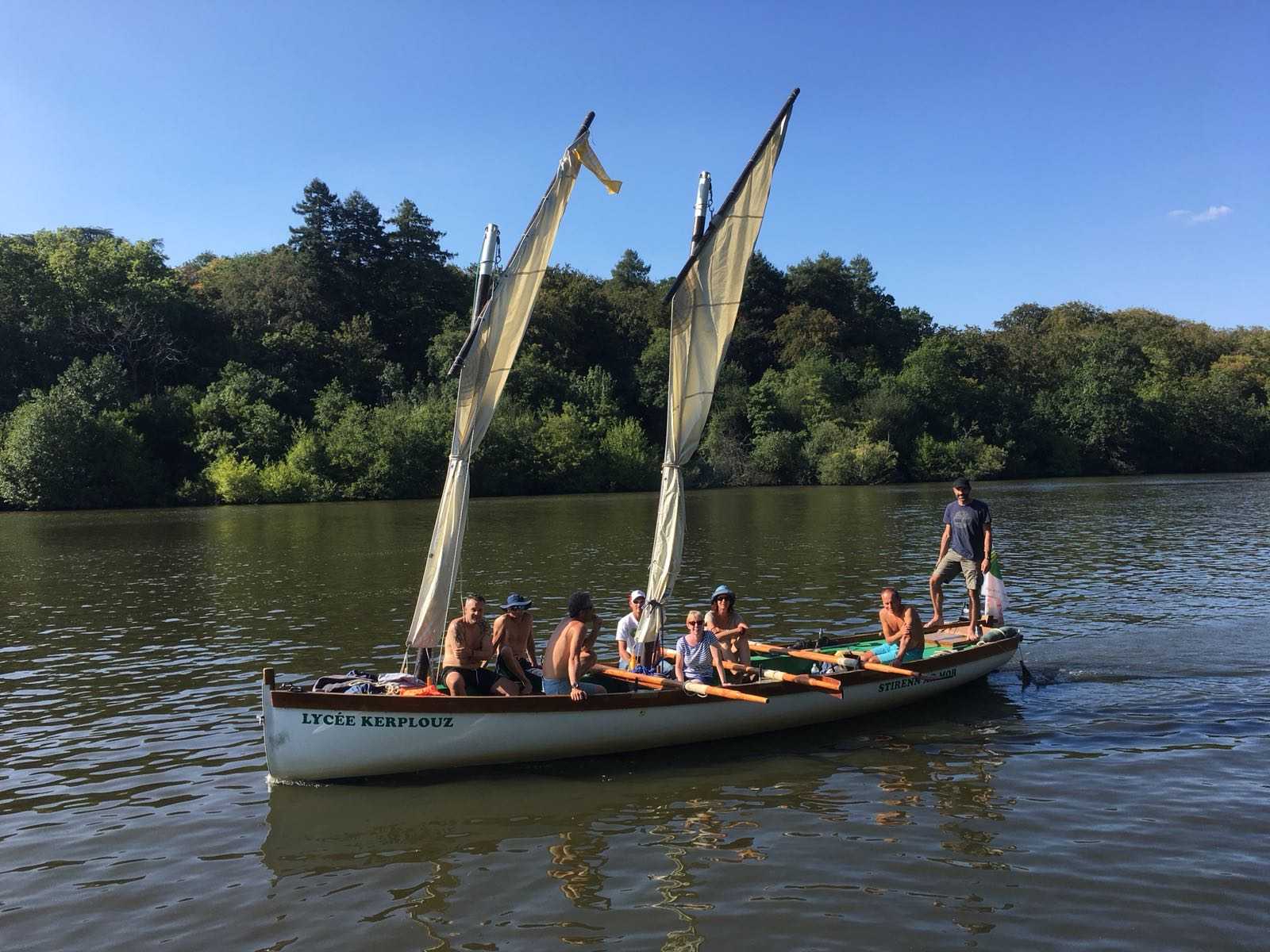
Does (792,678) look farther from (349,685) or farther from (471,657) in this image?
(349,685)

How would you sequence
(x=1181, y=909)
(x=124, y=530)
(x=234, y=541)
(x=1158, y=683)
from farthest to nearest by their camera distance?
(x=124, y=530)
(x=234, y=541)
(x=1158, y=683)
(x=1181, y=909)

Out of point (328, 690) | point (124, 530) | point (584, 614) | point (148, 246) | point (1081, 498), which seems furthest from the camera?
point (148, 246)

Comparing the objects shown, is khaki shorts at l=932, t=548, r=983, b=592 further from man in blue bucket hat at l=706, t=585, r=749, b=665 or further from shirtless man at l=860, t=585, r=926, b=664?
man in blue bucket hat at l=706, t=585, r=749, b=665

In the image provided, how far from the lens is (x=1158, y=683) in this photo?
18.2m

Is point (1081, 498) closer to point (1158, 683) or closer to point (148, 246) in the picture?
point (1158, 683)

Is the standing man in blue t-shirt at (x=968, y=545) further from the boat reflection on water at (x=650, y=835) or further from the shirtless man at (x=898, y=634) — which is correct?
the boat reflection on water at (x=650, y=835)

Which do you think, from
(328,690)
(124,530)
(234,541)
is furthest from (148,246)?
(328,690)

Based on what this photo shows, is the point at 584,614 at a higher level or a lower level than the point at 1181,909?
higher

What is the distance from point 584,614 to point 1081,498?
202 ft

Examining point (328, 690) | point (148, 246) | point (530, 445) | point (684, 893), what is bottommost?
point (684, 893)

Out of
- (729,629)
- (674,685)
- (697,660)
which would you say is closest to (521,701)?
(674,685)

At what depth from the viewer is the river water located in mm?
9711

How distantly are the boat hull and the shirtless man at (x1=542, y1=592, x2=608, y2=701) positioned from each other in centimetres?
54

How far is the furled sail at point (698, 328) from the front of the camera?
16.4 metres
